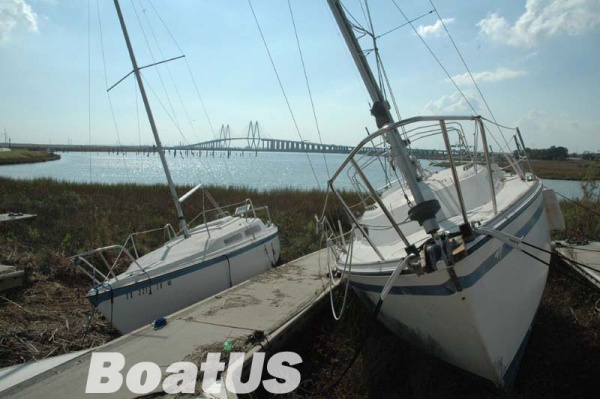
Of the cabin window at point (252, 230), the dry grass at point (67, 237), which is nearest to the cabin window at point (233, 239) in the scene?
the cabin window at point (252, 230)

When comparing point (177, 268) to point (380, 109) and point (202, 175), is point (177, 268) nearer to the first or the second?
point (380, 109)

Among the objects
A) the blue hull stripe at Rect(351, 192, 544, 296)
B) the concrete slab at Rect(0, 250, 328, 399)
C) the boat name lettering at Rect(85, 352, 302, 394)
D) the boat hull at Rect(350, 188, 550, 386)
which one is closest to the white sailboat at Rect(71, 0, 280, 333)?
the concrete slab at Rect(0, 250, 328, 399)

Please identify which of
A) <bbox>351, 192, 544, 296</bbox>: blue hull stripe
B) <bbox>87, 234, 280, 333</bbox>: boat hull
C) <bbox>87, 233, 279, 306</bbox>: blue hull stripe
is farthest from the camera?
<bbox>87, 234, 280, 333</bbox>: boat hull

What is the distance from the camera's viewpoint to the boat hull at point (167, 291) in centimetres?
702

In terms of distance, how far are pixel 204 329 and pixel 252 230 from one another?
4.76 metres

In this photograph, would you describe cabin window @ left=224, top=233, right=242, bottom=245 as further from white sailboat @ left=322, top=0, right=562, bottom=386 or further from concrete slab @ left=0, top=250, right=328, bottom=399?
white sailboat @ left=322, top=0, right=562, bottom=386

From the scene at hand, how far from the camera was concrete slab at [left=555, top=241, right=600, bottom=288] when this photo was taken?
280 inches

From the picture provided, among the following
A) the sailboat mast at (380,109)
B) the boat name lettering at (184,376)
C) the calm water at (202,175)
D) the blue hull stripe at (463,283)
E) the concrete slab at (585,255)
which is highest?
the sailboat mast at (380,109)

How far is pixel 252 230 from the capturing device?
10266 mm

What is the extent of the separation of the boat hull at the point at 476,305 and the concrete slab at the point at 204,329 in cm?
160

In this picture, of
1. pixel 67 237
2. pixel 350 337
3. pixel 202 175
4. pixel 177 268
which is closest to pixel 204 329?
pixel 350 337

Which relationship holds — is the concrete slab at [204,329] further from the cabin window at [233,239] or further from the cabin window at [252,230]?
the cabin window at [252,230]

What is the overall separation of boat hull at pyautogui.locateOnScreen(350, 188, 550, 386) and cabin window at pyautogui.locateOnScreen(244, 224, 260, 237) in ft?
16.4

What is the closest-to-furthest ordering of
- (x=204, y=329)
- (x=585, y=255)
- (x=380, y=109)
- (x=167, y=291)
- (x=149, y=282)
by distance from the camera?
(x=380, y=109)
(x=204, y=329)
(x=149, y=282)
(x=167, y=291)
(x=585, y=255)
